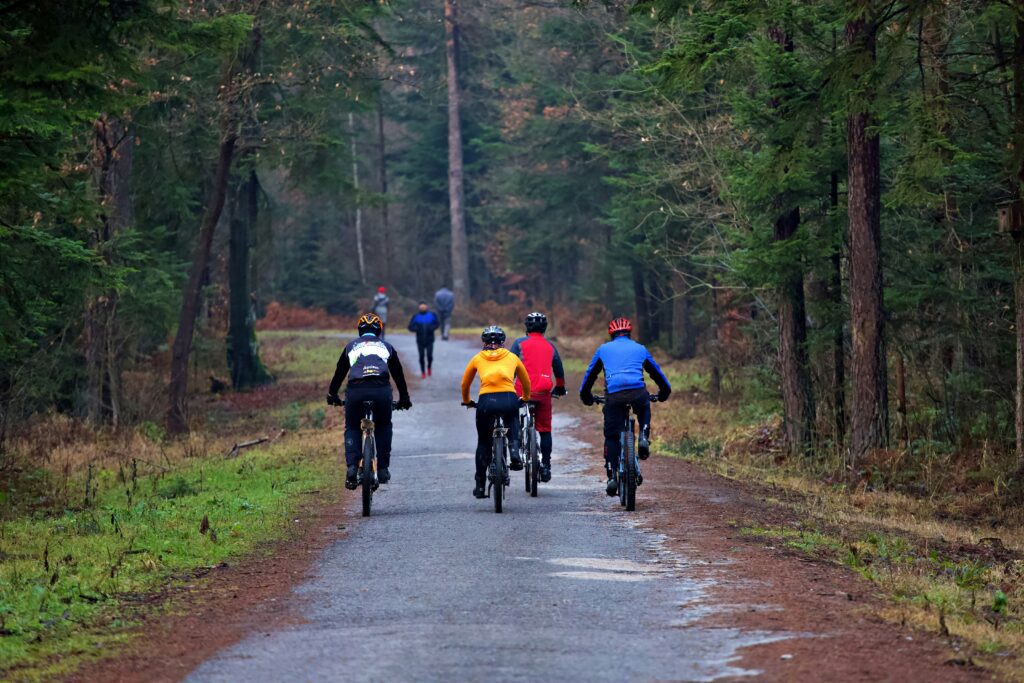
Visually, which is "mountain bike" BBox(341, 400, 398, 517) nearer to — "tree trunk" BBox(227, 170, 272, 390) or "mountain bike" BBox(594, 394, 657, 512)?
"mountain bike" BBox(594, 394, 657, 512)

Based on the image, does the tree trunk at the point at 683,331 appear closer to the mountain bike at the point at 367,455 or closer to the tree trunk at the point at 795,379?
the tree trunk at the point at 795,379

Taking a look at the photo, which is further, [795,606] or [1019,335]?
[1019,335]

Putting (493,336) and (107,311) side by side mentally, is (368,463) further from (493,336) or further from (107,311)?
(107,311)

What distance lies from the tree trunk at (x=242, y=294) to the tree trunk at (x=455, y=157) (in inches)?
1008

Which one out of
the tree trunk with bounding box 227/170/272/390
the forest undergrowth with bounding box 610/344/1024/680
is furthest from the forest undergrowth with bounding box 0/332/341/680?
the tree trunk with bounding box 227/170/272/390

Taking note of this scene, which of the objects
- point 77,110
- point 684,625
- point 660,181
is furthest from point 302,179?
point 684,625

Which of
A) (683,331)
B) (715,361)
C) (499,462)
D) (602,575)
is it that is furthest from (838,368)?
(683,331)

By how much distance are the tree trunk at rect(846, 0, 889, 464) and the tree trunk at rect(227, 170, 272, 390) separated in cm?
2200

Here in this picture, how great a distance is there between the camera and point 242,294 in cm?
3781

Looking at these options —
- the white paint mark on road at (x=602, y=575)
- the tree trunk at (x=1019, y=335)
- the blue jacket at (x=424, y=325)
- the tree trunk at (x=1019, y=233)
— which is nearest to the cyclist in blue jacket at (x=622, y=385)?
the white paint mark on road at (x=602, y=575)

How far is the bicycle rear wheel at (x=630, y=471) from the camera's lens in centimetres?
1427

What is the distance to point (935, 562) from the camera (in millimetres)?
12391

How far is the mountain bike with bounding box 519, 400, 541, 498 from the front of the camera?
15.6 meters

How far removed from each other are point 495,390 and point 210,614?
5.52 metres
